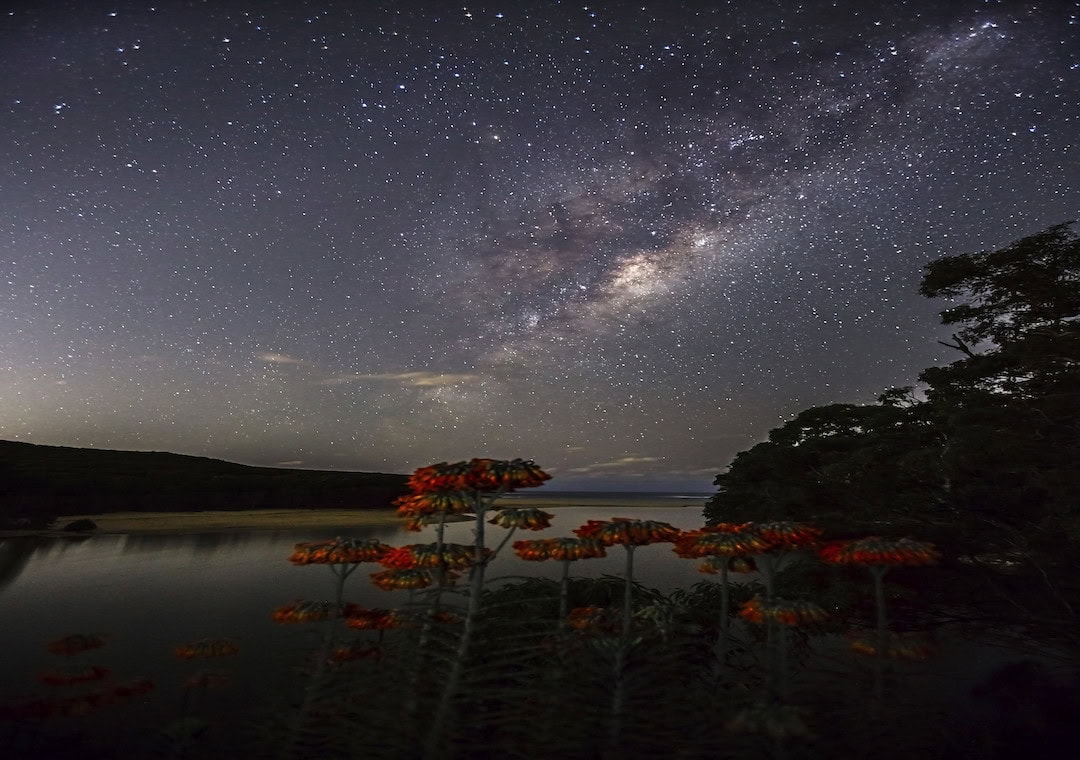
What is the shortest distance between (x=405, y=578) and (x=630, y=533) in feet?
9.36

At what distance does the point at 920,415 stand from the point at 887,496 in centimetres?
487

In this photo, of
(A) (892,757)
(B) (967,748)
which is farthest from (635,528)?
(B) (967,748)

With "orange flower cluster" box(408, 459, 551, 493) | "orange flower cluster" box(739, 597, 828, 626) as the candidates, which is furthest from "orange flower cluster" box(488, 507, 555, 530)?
"orange flower cluster" box(739, 597, 828, 626)

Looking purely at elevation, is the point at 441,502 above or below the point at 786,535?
above

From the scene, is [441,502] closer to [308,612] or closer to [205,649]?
[308,612]

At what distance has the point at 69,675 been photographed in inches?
318

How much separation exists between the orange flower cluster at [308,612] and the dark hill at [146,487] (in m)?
43.0

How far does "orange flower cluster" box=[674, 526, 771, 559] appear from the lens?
628 cm

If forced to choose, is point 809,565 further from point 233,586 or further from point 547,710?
point 233,586

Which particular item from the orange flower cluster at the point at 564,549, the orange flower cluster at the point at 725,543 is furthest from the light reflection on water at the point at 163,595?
the orange flower cluster at the point at 725,543

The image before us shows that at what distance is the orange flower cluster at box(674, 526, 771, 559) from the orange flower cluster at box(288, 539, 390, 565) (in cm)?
404

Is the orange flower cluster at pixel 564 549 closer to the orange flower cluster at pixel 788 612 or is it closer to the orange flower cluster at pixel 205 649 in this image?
the orange flower cluster at pixel 788 612

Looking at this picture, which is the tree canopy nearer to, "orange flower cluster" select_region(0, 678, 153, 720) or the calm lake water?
the calm lake water

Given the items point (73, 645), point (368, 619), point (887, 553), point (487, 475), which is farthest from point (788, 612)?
point (73, 645)
